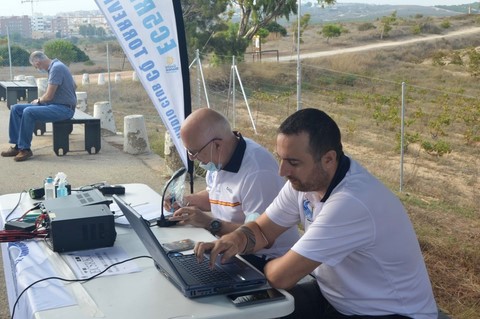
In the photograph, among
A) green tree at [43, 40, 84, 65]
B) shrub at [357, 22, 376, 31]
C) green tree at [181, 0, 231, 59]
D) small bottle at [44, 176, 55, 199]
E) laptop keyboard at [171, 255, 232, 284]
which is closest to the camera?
laptop keyboard at [171, 255, 232, 284]

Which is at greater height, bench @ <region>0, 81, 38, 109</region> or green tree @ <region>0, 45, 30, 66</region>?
green tree @ <region>0, 45, 30, 66</region>

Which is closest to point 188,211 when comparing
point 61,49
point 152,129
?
point 152,129

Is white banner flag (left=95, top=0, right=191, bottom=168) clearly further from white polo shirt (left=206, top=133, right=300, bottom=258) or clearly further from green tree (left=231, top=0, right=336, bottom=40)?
green tree (left=231, top=0, right=336, bottom=40)

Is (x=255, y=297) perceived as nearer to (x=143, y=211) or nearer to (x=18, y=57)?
(x=143, y=211)

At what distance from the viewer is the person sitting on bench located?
8.84 m

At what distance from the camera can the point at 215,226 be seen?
3.11 m

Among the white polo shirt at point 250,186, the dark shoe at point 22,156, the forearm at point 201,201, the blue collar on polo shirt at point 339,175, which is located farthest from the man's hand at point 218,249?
the dark shoe at point 22,156

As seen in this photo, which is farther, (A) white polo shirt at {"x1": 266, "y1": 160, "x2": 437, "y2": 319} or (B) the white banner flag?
(B) the white banner flag

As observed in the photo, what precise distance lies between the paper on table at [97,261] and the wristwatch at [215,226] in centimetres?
49

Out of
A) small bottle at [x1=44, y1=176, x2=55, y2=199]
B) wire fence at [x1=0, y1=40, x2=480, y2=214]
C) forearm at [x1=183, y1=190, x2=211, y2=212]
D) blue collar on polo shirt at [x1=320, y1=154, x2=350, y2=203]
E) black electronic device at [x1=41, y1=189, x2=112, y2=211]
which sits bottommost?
wire fence at [x1=0, y1=40, x2=480, y2=214]

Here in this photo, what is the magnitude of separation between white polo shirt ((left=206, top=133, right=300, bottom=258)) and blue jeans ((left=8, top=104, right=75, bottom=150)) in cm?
618

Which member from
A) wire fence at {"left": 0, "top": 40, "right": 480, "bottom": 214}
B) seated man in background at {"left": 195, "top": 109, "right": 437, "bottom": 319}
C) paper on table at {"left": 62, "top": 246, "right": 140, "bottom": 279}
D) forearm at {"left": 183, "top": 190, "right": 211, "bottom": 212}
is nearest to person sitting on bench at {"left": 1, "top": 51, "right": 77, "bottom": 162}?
wire fence at {"left": 0, "top": 40, "right": 480, "bottom": 214}

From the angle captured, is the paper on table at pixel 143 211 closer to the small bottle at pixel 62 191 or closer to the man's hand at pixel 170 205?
the man's hand at pixel 170 205

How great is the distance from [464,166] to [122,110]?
10370 millimetres
